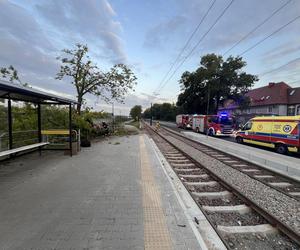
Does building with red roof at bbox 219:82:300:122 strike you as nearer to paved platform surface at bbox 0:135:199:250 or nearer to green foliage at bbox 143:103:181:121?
green foliage at bbox 143:103:181:121

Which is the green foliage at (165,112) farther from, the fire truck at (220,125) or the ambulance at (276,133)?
the ambulance at (276,133)

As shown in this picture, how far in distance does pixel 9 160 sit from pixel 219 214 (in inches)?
328

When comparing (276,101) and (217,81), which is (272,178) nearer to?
(217,81)

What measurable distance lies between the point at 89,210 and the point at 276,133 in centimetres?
1225

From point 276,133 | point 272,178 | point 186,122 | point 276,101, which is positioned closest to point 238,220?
point 272,178

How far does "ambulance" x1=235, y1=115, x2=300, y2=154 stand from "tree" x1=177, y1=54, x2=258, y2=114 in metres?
25.5

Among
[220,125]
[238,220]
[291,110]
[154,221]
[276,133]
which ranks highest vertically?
[291,110]

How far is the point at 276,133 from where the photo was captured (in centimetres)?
1189

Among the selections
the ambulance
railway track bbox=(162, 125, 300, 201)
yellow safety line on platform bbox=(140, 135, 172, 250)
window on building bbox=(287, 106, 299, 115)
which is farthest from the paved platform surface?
window on building bbox=(287, 106, 299, 115)

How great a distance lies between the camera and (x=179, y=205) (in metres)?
4.06

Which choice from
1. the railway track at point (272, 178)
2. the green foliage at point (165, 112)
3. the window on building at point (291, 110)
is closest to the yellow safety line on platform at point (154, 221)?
the railway track at point (272, 178)

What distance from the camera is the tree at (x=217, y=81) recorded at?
128ft

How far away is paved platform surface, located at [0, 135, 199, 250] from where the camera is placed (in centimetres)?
283

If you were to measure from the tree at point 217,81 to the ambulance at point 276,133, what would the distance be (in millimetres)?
25461
